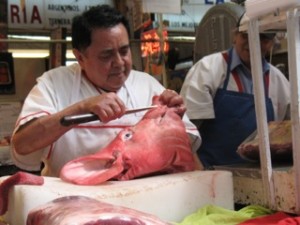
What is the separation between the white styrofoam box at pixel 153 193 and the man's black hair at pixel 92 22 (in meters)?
0.65

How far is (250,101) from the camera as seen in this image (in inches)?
Result: 84.0

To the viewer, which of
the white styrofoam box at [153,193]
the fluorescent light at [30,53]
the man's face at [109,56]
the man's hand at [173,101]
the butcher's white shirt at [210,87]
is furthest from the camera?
the fluorescent light at [30,53]

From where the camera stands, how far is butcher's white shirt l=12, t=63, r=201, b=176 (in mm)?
1675

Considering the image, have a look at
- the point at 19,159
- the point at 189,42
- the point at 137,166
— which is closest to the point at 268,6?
the point at 137,166

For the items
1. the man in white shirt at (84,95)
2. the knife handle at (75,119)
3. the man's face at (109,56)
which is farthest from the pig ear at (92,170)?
the man's face at (109,56)

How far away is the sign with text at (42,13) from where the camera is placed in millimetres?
4355

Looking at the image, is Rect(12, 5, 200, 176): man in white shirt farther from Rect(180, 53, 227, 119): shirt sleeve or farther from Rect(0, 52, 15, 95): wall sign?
Rect(0, 52, 15, 95): wall sign

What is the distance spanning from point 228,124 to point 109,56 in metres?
0.73

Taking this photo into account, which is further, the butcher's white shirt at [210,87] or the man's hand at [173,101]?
the butcher's white shirt at [210,87]

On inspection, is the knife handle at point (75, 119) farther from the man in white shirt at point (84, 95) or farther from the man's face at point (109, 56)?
the man's face at point (109, 56)

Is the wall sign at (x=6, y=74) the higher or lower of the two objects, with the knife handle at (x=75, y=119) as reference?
higher

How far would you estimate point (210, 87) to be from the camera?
7.11 feet

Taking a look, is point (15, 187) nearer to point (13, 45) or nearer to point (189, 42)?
point (189, 42)

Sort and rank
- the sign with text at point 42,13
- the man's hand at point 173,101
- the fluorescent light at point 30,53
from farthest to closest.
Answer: the fluorescent light at point 30,53 < the sign with text at point 42,13 < the man's hand at point 173,101
